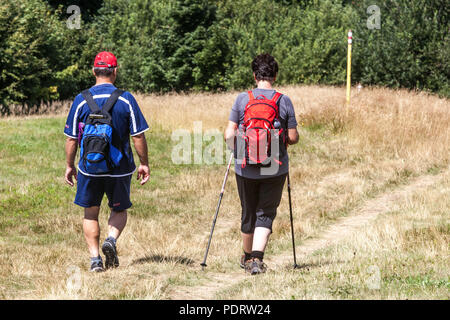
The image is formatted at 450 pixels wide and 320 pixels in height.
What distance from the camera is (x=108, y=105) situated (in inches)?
209

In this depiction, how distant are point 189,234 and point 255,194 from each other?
310cm

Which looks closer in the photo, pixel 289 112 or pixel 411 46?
pixel 289 112

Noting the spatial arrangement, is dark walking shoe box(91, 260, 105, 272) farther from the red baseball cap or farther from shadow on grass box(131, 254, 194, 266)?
the red baseball cap

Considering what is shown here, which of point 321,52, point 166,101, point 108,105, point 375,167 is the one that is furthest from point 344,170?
point 321,52

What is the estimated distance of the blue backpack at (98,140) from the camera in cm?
525

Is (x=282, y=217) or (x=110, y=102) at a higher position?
→ (x=110, y=102)

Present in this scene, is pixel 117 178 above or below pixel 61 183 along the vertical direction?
above

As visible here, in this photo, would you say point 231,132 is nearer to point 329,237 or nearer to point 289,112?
point 289,112

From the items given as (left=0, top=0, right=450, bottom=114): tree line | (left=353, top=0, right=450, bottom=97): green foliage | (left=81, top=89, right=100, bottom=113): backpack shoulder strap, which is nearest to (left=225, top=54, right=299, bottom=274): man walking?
(left=81, top=89, right=100, bottom=113): backpack shoulder strap

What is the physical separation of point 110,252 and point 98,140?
1115mm

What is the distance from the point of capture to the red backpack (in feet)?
17.0

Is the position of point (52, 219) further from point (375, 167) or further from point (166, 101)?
point (166, 101)

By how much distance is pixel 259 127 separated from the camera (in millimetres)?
5188

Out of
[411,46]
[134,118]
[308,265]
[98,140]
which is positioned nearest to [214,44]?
[411,46]
